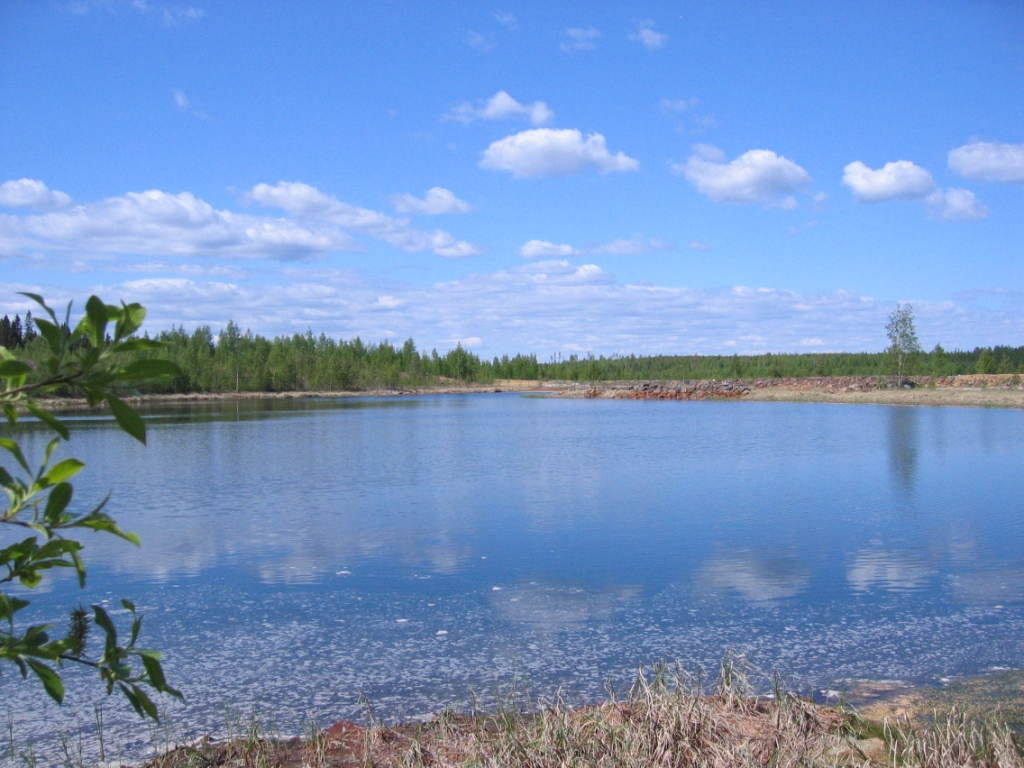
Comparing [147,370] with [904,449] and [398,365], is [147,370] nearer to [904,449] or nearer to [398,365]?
[904,449]

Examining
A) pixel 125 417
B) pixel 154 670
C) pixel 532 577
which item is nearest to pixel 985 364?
pixel 532 577

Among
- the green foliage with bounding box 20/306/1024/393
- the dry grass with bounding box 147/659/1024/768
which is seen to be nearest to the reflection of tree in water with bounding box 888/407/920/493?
the dry grass with bounding box 147/659/1024/768

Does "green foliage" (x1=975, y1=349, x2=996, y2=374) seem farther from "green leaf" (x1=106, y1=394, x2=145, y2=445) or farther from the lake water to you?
"green leaf" (x1=106, y1=394, x2=145, y2=445)

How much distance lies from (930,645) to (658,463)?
13.4 meters

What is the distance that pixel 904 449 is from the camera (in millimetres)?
22672

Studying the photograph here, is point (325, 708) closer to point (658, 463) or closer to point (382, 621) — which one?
point (382, 621)

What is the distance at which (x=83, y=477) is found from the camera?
18.3 meters

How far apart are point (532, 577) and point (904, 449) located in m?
17.4

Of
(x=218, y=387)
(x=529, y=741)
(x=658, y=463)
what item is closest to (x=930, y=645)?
(x=529, y=741)

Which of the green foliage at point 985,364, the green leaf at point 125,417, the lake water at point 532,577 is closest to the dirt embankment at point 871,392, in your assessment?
the green foliage at point 985,364

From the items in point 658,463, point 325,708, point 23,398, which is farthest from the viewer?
point 658,463

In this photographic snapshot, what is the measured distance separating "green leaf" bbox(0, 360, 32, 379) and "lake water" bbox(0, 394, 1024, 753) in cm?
408

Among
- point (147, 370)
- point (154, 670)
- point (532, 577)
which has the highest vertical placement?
point (147, 370)

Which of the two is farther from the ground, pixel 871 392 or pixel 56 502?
pixel 56 502
